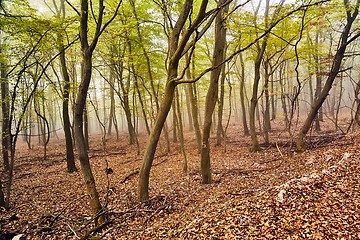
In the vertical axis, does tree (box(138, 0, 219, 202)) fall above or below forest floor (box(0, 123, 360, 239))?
above

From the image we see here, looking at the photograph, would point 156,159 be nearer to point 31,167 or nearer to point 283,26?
point 31,167

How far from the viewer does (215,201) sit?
638cm

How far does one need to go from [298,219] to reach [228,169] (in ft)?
19.2

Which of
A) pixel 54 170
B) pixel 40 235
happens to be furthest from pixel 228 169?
pixel 54 170

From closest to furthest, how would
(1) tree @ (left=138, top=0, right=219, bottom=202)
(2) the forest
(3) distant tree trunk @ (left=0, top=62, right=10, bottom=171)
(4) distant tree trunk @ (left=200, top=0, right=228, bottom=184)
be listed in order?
1. (2) the forest
2. (1) tree @ (left=138, top=0, right=219, bottom=202)
3. (4) distant tree trunk @ (left=200, top=0, right=228, bottom=184)
4. (3) distant tree trunk @ (left=0, top=62, right=10, bottom=171)

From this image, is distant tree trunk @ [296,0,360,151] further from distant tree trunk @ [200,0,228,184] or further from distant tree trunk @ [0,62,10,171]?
distant tree trunk @ [0,62,10,171]

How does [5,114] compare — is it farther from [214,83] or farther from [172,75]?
[214,83]

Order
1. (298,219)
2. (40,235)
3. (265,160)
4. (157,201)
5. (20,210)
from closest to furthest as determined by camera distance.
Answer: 1. (298,219)
2. (40,235)
3. (157,201)
4. (20,210)
5. (265,160)

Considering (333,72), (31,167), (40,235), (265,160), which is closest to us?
(40,235)

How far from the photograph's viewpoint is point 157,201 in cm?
718

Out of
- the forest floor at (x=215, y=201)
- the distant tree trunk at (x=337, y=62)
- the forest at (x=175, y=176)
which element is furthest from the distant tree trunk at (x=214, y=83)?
the distant tree trunk at (x=337, y=62)

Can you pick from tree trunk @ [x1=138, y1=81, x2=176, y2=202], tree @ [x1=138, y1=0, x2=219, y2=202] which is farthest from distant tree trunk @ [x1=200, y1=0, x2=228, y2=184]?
tree trunk @ [x1=138, y1=81, x2=176, y2=202]

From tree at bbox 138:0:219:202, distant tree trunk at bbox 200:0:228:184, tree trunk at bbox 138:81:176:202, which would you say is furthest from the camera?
distant tree trunk at bbox 200:0:228:184

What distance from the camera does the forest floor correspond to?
4.26 metres
